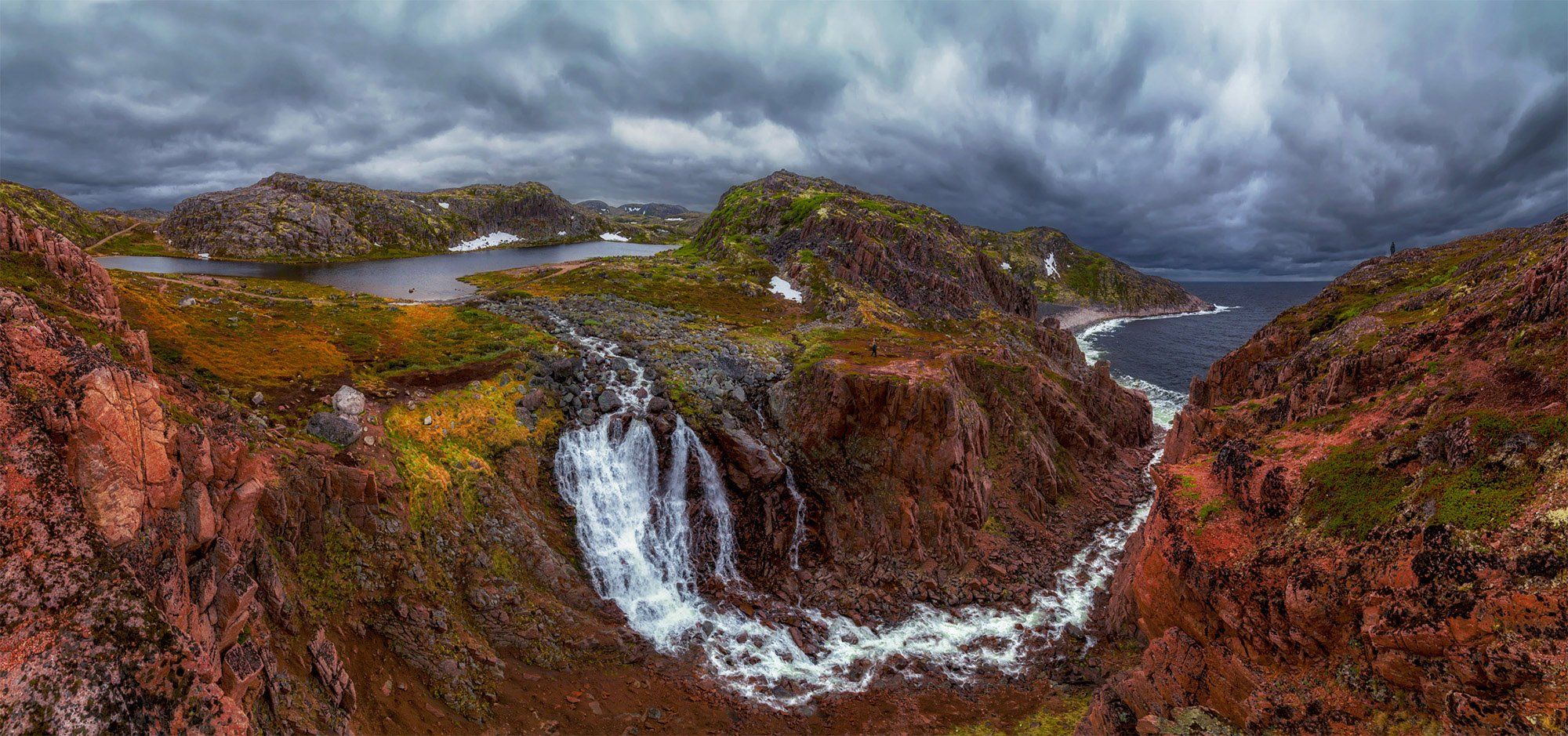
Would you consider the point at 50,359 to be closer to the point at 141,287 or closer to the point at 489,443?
the point at 489,443

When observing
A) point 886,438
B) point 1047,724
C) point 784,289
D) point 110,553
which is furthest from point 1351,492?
point 784,289

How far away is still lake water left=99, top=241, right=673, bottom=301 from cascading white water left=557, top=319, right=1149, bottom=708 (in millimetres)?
41231

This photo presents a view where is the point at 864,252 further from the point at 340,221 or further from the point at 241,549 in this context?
the point at 340,221

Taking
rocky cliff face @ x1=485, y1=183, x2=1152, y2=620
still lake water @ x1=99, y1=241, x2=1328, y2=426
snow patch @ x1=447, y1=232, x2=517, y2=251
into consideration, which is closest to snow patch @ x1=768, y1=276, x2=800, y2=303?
rocky cliff face @ x1=485, y1=183, x2=1152, y2=620

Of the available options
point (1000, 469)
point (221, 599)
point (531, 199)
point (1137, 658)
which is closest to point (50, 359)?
point (221, 599)

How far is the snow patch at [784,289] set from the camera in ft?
244

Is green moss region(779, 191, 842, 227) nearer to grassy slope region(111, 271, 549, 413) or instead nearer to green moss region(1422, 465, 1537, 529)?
grassy slope region(111, 271, 549, 413)

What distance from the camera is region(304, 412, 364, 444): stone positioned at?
25.5 metres

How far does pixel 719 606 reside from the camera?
32.0 metres

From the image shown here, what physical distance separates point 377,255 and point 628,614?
14498 cm

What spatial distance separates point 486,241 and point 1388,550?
199 m

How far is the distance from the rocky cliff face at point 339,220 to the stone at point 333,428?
416 feet

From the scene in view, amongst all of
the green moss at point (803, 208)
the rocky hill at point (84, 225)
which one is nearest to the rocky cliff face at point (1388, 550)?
the green moss at point (803, 208)

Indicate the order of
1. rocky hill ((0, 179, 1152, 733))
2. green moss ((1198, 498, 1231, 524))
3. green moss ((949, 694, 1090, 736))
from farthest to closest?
green moss ((949, 694, 1090, 736)) → green moss ((1198, 498, 1231, 524)) → rocky hill ((0, 179, 1152, 733))
